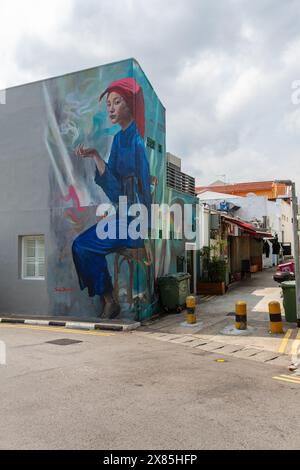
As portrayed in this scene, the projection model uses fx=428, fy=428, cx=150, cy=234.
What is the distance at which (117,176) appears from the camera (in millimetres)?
13914

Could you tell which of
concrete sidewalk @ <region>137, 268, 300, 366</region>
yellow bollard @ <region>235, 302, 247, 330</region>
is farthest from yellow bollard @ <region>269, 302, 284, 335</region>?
yellow bollard @ <region>235, 302, 247, 330</region>

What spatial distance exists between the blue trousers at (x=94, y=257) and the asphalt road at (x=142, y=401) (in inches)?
177

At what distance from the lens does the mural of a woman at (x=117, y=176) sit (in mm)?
13742

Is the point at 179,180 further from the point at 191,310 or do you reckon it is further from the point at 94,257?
the point at 191,310

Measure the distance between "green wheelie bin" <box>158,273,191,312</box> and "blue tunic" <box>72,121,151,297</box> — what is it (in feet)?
5.69

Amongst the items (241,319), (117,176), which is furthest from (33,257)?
(241,319)

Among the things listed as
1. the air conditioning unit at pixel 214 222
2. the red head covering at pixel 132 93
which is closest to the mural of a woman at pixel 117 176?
the red head covering at pixel 132 93

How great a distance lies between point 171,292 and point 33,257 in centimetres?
525

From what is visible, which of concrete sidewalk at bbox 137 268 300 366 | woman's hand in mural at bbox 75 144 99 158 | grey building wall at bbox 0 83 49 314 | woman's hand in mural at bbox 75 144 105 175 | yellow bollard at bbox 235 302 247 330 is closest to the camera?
concrete sidewalk at bbox 137 268 300 366

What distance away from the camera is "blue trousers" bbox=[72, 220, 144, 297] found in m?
13.8

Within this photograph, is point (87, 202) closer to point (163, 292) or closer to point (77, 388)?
point (163, 292)

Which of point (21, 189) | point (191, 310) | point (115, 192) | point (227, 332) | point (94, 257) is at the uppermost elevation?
point (21, 189)

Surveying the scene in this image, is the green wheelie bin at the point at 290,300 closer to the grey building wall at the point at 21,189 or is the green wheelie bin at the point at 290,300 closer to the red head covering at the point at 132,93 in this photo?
the red head covering at the point at 132,93

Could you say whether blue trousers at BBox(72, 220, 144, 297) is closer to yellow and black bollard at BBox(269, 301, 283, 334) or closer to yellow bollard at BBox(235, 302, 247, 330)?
yellow bollard at BBox(235, 302, 247, 330)
